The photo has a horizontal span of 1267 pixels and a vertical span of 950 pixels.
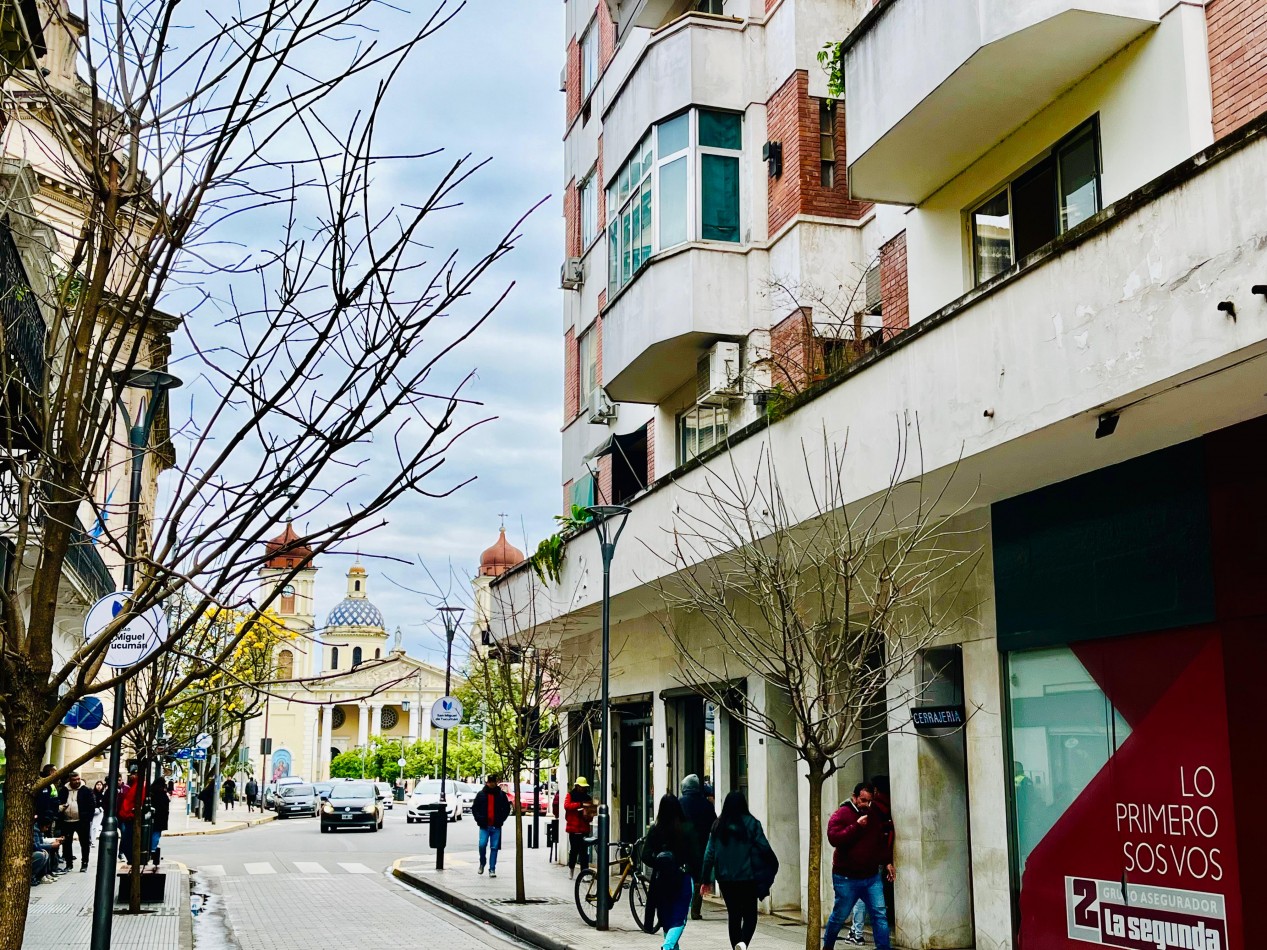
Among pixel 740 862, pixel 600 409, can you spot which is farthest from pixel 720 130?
pixel 740 862

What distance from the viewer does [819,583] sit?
11984mm

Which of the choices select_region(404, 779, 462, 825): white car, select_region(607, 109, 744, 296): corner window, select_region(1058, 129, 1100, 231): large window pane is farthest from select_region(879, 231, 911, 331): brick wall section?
select_region(404, 779, 462, 825): white car

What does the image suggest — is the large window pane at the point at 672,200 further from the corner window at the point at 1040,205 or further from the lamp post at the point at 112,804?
the lamp post at the point at 112,804

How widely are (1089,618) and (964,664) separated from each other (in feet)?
8.00

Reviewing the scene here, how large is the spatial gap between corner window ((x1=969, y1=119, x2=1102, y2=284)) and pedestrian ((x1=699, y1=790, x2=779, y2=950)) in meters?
5.98

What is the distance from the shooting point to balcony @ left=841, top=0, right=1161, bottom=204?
36.8 feet

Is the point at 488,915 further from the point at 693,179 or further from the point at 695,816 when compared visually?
the point at 693,179

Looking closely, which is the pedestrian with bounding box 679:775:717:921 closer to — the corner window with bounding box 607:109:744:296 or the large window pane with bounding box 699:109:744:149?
the corner window with bounding box 607:109:744:296

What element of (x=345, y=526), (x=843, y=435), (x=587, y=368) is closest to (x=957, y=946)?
(x=843, y=435)

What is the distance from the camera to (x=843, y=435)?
1306 centimetres

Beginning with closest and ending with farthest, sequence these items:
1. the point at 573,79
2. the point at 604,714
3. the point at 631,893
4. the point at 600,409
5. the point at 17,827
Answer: the point at 17,827
the point at 604,714
the point at 631,893
the point at 600,409
the point at 573,79

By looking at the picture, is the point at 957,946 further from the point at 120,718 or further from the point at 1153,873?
the point at 120,718

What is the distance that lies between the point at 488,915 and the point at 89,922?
516 centimetres

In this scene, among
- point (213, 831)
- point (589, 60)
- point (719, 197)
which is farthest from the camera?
point (213, 831)
